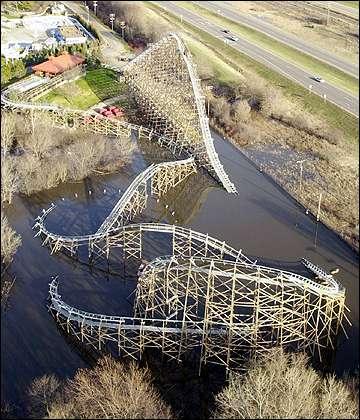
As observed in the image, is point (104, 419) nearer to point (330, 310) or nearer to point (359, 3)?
point (330, 310)

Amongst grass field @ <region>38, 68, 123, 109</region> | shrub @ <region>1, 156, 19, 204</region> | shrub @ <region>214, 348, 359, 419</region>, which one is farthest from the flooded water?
grass field @ <region>38, 68, 123, 109</region>

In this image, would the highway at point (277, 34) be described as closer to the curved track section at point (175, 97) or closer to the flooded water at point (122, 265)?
the flooded water at point (122, 265)

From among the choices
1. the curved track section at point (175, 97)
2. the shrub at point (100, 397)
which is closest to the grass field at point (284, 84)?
the curved track section at point (175, 97)

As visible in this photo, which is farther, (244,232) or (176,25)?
(176,25)

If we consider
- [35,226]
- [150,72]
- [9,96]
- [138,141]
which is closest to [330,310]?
[35,226]

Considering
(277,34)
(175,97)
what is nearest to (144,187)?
(175,97)

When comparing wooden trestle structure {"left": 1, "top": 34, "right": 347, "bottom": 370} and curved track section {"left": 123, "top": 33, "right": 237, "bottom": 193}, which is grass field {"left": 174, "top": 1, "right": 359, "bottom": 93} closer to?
curved track section {"left": 123, "top": 33, "right": 237, "bottom": 193}

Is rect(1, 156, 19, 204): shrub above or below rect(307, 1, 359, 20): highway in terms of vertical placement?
below
